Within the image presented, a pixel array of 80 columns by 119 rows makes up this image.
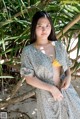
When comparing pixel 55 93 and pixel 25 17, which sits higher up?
pixel 25 17

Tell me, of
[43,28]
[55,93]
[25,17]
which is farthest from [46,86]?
[25,17]

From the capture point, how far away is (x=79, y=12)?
216cm

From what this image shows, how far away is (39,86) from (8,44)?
73 centimetres

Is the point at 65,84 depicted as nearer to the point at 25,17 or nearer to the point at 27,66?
the point at 27,66

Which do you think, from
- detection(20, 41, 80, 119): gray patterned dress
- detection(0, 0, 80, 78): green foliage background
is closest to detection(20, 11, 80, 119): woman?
detection(20, 41, 80, 119): gray patterned dress

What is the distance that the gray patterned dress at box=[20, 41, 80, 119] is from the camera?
1.95 metres

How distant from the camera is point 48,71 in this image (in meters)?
1.96

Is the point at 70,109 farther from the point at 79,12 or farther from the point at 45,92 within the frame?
the point at 79,12

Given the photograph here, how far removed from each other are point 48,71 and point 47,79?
59 mm

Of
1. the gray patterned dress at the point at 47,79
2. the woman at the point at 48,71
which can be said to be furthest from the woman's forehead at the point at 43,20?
the gray patterned dress at the point at 47,79

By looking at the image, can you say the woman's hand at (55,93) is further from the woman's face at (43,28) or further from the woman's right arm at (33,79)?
the woman's face at (43,28)

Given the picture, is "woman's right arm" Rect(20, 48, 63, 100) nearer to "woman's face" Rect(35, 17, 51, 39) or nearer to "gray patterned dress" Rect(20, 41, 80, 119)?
"gray patterned dress" Rect(20, 41, 80, 119)

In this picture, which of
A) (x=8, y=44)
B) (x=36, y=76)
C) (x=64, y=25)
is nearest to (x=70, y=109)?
(x=36, y=76)

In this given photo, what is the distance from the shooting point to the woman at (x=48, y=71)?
1947mm
